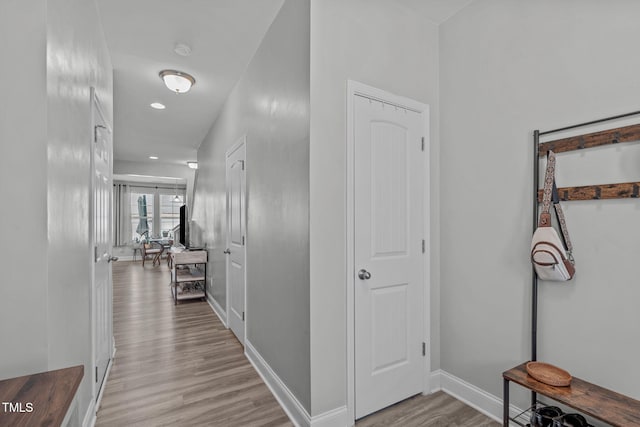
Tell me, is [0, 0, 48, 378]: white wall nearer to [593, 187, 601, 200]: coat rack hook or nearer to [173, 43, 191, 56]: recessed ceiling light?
[173, 43, 191, 56]: recessed ceiling light

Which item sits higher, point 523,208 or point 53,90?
point 53,90

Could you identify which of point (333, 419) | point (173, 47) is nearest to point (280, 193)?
point (333, 419)

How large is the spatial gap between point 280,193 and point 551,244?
1.65 metres

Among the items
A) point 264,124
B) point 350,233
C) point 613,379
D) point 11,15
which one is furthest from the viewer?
point 264,124

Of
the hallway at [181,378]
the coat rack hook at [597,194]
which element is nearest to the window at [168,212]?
the hallway at [181,378]

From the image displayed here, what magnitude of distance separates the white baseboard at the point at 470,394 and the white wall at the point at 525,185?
0.17ft

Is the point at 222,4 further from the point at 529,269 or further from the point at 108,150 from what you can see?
the point at 529,269

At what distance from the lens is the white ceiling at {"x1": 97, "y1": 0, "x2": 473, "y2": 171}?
2184 millimetres

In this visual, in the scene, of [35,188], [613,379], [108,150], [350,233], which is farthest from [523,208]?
[108,150]

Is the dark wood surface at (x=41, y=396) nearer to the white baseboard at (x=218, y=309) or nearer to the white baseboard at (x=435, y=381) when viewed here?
the white baseboard at (x=435, y=381)

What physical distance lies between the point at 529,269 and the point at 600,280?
1.05ft

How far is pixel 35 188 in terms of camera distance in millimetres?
1121

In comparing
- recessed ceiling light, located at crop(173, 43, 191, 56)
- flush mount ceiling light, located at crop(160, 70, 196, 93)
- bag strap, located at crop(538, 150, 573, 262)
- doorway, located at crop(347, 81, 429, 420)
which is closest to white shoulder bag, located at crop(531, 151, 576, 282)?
bag strap, located at crop(538, 150, 573, 262)

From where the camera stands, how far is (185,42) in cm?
261
